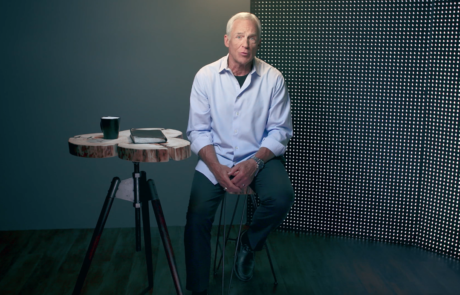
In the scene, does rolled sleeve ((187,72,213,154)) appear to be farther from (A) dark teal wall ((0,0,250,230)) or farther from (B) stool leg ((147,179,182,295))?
(A) dark teal wall ((0,0,250,230))

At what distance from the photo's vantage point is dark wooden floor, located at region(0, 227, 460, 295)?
246cm

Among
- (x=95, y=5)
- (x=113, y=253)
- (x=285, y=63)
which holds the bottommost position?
(x=113, y=253)

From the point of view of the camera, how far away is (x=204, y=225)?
7.35 feet

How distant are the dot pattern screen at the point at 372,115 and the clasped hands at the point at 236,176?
3.52 feet

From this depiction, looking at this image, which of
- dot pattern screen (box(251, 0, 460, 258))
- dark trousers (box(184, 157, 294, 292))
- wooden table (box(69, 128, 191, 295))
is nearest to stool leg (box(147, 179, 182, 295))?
wooden table (box(69, 128, 191, 295))

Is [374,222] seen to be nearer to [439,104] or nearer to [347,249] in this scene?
[347,249]

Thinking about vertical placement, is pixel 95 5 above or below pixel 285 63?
above

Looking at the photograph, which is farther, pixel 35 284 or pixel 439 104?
pixel 439 104

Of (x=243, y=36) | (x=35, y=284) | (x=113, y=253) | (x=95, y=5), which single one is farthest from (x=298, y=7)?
(x=35, y=284)

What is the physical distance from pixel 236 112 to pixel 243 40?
1.40 feet

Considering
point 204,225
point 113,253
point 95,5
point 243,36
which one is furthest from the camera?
point 95,5

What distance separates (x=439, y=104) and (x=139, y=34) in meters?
2.30

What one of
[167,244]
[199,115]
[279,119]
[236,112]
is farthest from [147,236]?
[279,119]

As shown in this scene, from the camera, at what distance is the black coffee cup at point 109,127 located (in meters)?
2.21
